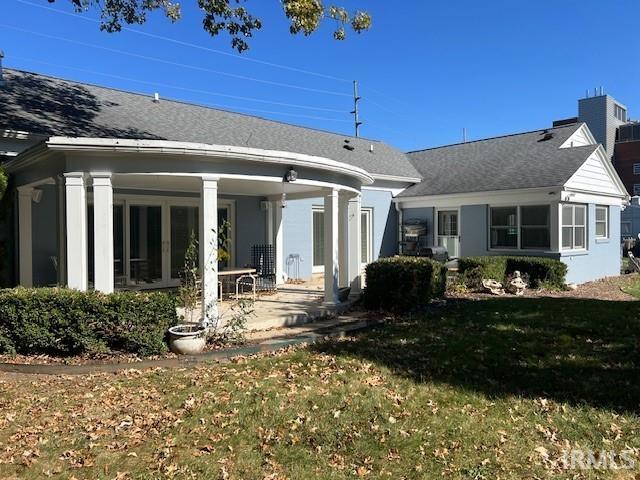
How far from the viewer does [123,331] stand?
6605 millimetres

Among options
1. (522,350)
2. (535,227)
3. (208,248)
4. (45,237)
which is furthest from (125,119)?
(535,227)

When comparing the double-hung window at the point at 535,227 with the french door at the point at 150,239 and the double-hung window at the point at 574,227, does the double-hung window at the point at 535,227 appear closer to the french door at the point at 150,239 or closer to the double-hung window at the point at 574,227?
the double-hung window at the point at 574,227

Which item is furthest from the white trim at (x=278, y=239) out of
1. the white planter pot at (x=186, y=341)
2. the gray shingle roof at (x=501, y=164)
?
the white planter pot at (x=186, y=341)

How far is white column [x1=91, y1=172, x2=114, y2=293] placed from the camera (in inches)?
283

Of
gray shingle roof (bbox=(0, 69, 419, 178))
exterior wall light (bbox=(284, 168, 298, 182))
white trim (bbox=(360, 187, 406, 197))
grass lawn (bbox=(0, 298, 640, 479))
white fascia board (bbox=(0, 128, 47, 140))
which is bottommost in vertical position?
grass lawn (bbox=(0, 298, 640, 479))

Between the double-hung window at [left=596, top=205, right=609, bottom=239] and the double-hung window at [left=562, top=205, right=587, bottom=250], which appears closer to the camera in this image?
the double-hung window at [left=562, top=205, right=587, bottom=250]

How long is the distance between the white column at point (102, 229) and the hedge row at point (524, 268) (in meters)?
9.28

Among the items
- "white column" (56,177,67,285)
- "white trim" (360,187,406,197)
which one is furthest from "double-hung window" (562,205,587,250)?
"white column" (56,177,67,285)

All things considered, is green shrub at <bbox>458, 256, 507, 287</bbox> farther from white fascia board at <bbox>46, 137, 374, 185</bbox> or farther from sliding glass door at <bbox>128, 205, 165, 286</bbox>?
sliding glass door at <bbox>128, 205, 165, 286</bbox>

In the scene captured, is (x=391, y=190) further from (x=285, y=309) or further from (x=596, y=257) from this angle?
(x=285, y=309)

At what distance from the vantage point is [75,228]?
7.22m

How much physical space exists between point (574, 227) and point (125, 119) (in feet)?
45.0

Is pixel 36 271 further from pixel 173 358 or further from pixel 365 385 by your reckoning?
pixel 365 385

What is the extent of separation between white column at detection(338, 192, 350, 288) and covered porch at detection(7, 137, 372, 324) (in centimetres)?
2
